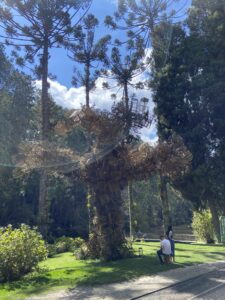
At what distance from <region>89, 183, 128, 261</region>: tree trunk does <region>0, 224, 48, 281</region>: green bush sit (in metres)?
3.71

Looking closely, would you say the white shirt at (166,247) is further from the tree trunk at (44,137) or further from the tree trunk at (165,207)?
the tree trunk at (44,137)

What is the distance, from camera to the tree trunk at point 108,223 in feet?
54.3

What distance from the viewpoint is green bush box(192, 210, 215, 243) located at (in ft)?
92.1

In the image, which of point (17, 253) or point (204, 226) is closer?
point (17, 253)

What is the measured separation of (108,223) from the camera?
16797 millimetres

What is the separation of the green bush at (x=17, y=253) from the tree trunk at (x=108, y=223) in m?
3.71

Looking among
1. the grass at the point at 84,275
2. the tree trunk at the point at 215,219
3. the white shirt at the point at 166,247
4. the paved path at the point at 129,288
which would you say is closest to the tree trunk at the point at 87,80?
the tree trunk at the point at 215,219

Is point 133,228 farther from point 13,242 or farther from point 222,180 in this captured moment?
point 13,242

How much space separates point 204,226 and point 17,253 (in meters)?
18.1

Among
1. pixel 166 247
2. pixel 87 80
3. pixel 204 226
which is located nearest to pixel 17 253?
pixel 166 247

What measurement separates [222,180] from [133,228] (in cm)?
622

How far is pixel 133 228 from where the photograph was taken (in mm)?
26484

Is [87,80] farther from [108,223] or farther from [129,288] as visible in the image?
[129,288]

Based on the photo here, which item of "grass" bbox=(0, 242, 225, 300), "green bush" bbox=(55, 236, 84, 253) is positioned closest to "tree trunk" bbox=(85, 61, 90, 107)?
"green bush" bbox=(55, 236, 84, 253)
